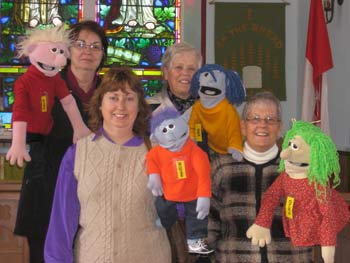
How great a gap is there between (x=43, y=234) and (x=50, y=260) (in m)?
0.42

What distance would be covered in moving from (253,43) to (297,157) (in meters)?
3.13

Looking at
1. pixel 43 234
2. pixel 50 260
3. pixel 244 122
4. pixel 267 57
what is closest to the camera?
pixel 50 260

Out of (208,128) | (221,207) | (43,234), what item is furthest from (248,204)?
(43,234)

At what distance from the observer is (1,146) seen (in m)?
4.53

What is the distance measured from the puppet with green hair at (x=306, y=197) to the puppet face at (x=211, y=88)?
1.52ft

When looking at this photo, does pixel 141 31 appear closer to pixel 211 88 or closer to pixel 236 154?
pixel 211 88

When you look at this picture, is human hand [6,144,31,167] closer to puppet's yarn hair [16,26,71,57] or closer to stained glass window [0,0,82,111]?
puppet's yarn hair [16,26,71,57]

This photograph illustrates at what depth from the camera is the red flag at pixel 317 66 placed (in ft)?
13.5

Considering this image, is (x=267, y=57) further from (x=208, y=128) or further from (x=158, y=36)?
(x=208, y=128)

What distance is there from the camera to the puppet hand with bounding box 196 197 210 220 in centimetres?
193

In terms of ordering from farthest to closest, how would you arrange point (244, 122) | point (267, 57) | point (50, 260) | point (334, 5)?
point (267, 57) < point (334, 5) < point (244, 122) < point (50, 260)

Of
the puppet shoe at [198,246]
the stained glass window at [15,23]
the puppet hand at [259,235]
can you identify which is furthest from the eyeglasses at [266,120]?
the stained glass window at [15,23]

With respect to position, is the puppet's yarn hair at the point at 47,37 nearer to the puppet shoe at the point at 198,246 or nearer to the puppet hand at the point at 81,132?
the puppet hand at the point at 81,132

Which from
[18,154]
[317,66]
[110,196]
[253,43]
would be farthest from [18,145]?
[253,43]
